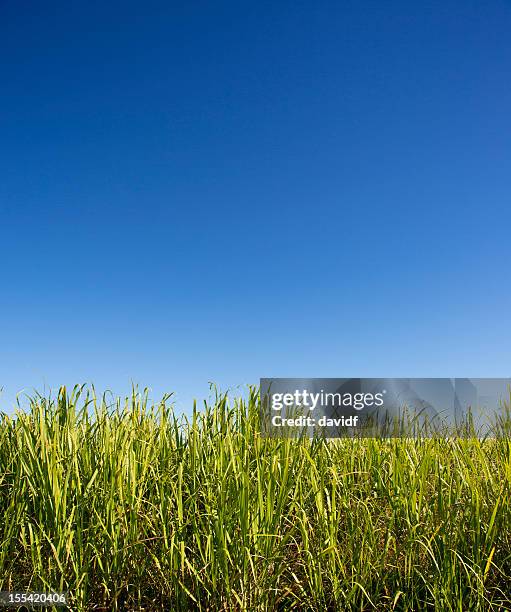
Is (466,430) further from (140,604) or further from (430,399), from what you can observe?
(430,399)

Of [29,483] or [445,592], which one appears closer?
[445,592]

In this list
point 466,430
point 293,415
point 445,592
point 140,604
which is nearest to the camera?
point 445,592

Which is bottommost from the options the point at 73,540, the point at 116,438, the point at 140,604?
the point at 140,604

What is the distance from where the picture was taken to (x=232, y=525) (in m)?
2.64

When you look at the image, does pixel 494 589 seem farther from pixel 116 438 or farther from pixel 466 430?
pixel 116 438

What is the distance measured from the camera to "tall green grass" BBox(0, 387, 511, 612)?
2633 mm

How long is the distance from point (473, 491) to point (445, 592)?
521 millimetres

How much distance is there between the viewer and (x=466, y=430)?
13.0 ft

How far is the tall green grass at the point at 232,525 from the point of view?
263 centimetres

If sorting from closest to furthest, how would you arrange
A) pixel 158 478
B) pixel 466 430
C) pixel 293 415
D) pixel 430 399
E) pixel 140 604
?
1. pixel 140 604
2. pixel 158 478
3. pixel 293 415
4. pixel 466 430
5. pixel 430 399

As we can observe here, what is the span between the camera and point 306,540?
266 centimetres

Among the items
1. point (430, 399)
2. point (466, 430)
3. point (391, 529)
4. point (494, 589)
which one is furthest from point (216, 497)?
point (430, 399)

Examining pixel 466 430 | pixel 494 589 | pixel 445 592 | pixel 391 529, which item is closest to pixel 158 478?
pixel 391 529

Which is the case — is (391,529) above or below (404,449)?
below
